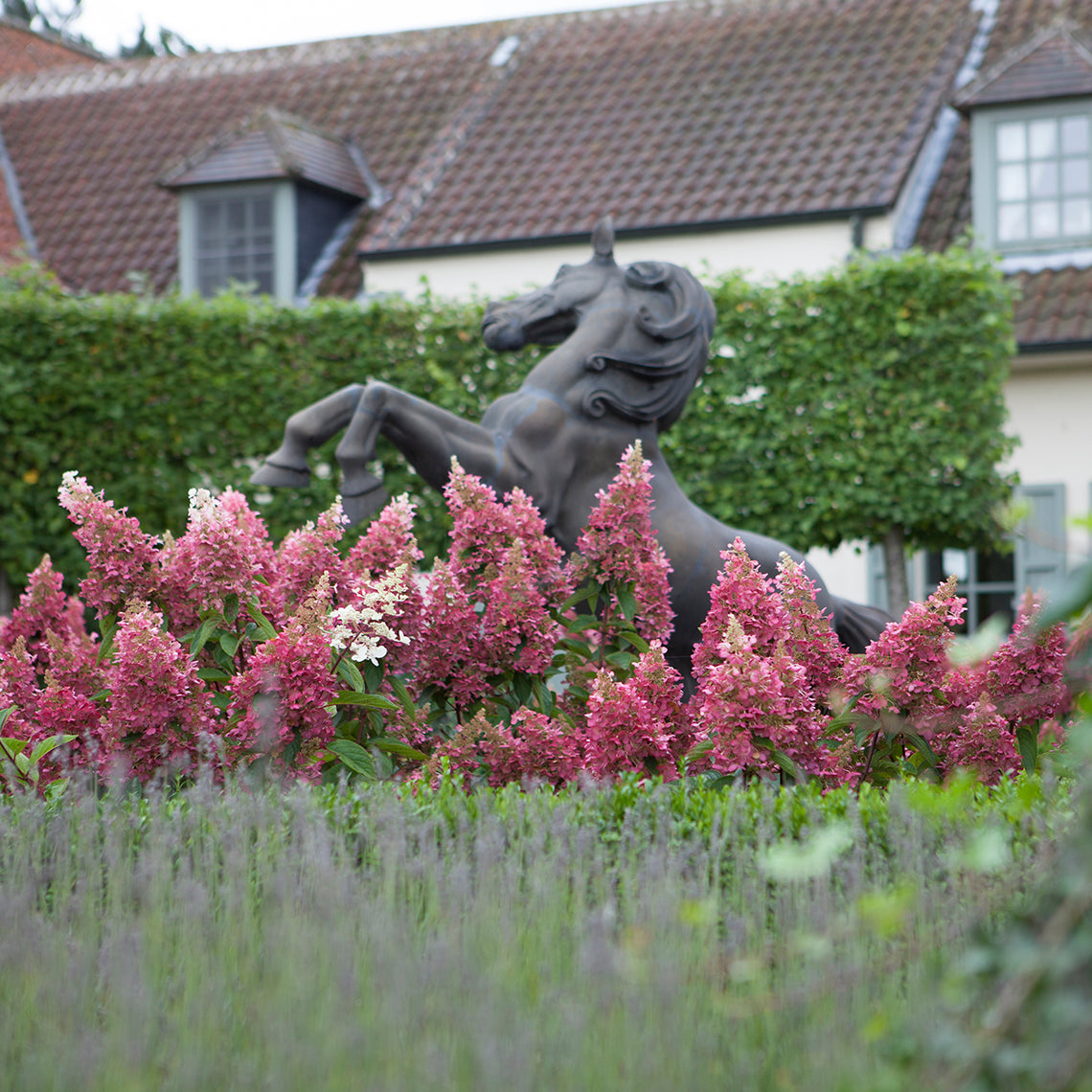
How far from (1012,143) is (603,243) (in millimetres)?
10321

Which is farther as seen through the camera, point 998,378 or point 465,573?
point 998,378

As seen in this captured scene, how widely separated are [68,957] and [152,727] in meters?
1.14

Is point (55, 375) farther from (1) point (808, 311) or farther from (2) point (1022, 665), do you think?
(2) point (1022, 665)

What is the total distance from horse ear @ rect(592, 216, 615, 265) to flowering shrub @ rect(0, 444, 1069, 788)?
4.62ft

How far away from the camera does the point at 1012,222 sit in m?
14.2

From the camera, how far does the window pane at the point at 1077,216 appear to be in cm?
1401

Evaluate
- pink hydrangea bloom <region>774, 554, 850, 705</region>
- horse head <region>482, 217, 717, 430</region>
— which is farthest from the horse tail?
pink hydrangea bloom <region>774, 554, 850, 705</region>

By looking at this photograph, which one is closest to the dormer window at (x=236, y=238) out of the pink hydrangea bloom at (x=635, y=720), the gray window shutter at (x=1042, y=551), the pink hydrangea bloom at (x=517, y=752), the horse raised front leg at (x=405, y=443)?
the gray window shutter at (x=1042, y=551)

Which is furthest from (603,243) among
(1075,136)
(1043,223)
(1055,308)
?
(1075,136)

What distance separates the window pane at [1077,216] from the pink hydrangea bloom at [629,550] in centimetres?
1138

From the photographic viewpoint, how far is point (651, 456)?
206 inches

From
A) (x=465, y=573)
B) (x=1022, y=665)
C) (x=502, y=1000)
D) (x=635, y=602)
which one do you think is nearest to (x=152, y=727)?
(x=465, y=573)

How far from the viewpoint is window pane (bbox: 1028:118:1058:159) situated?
46.1ft

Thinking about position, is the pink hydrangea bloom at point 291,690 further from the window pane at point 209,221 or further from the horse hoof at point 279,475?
the window pane at point 209,221
